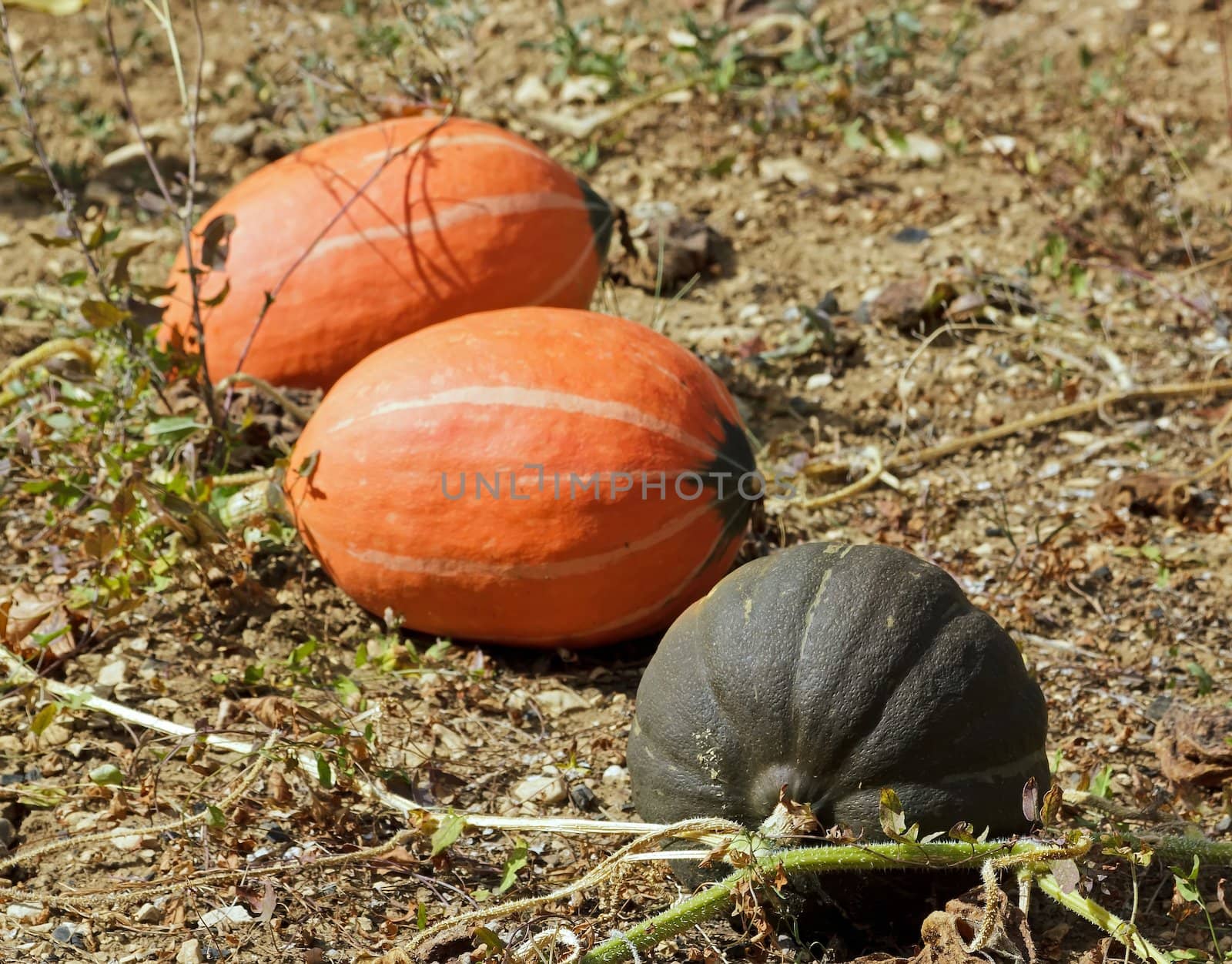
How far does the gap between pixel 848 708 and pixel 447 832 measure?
801 millimetres

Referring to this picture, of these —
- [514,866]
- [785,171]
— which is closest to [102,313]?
[514,866]

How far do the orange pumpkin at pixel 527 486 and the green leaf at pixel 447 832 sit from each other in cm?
72

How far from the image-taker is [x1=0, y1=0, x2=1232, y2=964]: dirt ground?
106 inches

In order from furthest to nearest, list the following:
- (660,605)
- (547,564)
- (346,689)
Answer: (660,605), (547,564), (346,689)

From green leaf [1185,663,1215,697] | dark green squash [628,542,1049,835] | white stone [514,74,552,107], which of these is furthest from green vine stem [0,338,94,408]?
green leaf [1185,663,1215,697]

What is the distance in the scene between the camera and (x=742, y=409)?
4.38 meters

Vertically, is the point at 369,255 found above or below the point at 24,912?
above

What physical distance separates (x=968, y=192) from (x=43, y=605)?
3.82m

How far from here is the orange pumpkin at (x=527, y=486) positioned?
309cm

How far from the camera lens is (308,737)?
2.81 metres

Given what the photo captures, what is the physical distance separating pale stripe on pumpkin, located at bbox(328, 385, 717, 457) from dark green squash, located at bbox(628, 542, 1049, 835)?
642mm

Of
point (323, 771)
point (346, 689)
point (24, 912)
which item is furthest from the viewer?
point (346, 689)

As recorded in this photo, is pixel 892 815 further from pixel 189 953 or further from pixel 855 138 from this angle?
pixel 855 138

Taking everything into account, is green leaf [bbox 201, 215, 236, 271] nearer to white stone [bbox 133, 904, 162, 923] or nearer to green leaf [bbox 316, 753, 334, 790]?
green leaf [bbox 316, 753, 334, 790]
